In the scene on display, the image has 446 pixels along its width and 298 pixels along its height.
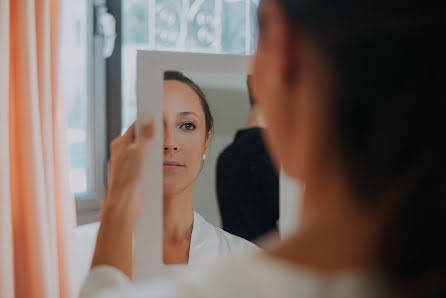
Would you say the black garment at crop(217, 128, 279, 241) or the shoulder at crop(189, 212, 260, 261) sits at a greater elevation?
the black garment at crop(217, 128, 279, 241)

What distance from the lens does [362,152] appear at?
13.8 inches

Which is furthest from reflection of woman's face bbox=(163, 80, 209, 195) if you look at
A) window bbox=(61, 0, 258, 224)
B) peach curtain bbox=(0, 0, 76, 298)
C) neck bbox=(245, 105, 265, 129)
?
window bbox=(61, 0, 258, 224)

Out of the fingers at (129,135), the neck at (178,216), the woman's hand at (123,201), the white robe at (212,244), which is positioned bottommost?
the white robe at (212,244)

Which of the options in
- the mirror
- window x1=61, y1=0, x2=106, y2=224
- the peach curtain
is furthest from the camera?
window x1=61, y1=0, x2=106, y2=224

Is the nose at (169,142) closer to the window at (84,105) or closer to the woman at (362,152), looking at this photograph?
the woman at (362,152)

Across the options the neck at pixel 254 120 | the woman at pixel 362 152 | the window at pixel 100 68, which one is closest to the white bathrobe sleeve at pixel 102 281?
the woman at pixel 362 152

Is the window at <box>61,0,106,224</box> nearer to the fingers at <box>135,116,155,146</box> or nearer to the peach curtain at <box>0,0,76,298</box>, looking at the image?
the peach curtain at <box>0,0,76,298</box>

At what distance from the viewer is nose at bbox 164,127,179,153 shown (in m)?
1.01

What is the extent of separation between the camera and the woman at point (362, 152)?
337 mm

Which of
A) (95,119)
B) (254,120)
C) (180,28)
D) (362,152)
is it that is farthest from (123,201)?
(180,28)

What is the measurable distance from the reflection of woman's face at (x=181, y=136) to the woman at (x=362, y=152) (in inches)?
25.2

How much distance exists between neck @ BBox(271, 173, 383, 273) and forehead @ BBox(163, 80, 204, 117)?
66cm

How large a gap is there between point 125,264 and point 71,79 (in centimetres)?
138

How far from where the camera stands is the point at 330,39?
35cm
